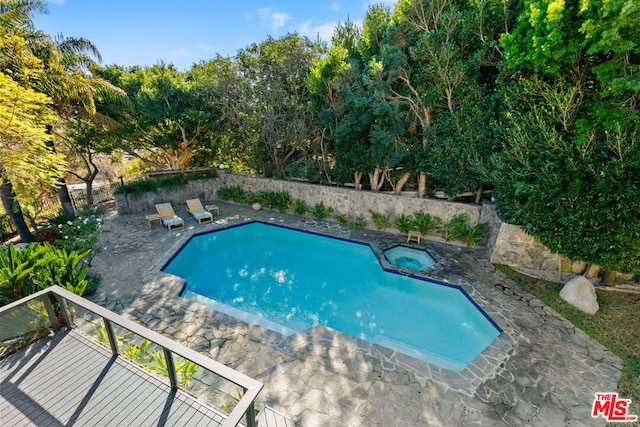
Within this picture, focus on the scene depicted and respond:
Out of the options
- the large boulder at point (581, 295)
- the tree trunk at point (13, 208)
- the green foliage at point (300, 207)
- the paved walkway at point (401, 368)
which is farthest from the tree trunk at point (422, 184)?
the tree trunk at point (13, 208)

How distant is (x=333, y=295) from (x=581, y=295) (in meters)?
7.42

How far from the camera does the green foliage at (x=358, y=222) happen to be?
45.5ft

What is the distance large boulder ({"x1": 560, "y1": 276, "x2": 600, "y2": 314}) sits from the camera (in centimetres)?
742

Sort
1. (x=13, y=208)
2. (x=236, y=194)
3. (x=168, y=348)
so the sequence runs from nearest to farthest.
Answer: (x=168, y=348), (x=13, y=208), (x=236, y=194)

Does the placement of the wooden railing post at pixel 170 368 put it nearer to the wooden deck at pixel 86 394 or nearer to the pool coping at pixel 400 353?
the wooden deck at pixel 86 394

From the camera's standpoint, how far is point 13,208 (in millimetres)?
8820

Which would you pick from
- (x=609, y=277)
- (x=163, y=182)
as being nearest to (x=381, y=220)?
(x=609, y=277)

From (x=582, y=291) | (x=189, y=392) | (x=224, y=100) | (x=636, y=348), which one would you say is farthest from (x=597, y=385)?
(x=224, y=100)

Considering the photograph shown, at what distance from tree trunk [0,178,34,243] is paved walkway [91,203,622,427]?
399cm

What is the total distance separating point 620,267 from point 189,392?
439 inches

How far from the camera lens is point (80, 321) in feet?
16.2
